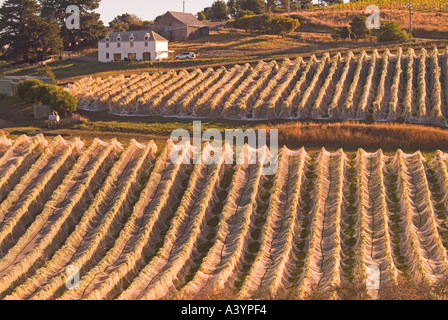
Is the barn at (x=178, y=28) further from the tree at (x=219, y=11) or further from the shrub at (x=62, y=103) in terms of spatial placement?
the shrub at (x=62, y=103)

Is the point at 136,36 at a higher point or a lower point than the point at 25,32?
lower

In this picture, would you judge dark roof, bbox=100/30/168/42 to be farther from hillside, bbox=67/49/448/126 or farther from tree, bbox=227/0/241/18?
tree, bbox=227/0/241/18

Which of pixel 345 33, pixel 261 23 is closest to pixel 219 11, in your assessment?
pixel 261 23

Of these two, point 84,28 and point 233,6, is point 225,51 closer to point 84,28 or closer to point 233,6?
point 84,28

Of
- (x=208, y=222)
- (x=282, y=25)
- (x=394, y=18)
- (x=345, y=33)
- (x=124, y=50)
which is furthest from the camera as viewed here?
(x=394, y=18)

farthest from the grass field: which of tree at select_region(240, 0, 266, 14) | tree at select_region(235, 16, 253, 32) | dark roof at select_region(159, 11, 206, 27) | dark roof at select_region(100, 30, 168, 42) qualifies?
tree at select_region(240, 0, 266, 14)

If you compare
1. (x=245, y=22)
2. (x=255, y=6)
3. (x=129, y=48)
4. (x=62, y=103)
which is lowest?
(x=62, y=103)
